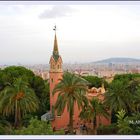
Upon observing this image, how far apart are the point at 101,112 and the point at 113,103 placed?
0.96 m

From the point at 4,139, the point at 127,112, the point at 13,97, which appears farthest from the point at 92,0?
the point at 127,112

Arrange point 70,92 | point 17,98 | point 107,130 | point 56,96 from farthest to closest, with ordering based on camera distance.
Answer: point 56,96
point 107,130
point 17,98
point 70,92

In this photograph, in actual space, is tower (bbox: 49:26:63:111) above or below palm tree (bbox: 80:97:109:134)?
above

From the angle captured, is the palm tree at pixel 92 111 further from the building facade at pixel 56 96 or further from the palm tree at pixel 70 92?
the building facade at pixel 56 96

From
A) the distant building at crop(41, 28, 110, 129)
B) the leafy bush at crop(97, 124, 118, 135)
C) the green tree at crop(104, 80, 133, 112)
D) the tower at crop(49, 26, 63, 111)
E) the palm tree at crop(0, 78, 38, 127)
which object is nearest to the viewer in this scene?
the palm tree at crop(0, 78, 38, 127)

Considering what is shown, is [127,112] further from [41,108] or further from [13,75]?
[13,75]

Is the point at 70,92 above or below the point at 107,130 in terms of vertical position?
above

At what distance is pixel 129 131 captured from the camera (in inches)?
684

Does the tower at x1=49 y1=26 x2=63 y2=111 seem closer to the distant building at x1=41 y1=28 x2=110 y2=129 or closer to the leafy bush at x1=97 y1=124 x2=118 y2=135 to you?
the distant building at x1=41 y1=28 x2=110 y2=129

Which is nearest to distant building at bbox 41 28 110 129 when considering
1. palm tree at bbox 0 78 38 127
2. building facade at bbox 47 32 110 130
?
building facade at bbox 47 32 110 130

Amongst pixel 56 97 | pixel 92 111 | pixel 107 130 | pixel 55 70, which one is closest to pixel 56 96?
pixel 56 97

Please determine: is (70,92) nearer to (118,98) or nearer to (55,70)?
(118,98)

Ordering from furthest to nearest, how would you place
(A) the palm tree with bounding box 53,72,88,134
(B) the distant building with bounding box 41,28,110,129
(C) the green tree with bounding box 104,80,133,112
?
(B) the distant building with bounding box 41,28,110,129, (C) the green tree with bounding box 104,80,133,112, (A) the palm tree with bounding box 53,72,88,134

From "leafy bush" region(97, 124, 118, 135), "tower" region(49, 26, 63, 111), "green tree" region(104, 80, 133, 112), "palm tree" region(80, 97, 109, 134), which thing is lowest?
"leafy bush" region(97, 124, 118, 135)
